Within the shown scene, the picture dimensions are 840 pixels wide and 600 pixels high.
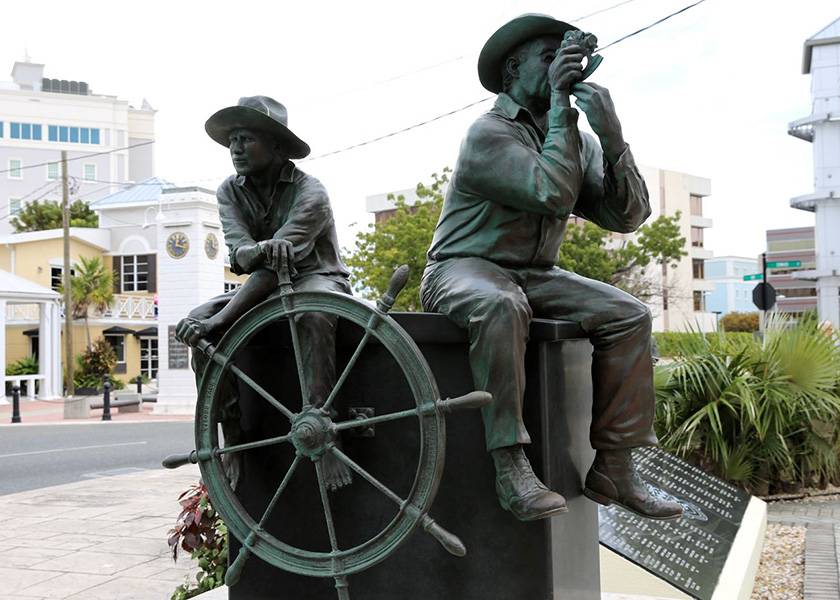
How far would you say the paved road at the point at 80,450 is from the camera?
36.8 feet

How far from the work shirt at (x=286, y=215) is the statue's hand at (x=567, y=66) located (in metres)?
0.97

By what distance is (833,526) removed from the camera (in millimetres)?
7453

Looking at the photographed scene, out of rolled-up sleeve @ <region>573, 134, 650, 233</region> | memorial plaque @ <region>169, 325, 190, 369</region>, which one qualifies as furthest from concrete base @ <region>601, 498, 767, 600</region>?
memorial plaque @ <region>169, 325, 190, 369</region>

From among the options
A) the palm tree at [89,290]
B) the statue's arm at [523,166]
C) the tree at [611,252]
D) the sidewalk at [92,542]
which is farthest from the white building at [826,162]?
the statue's arm at [523,166]

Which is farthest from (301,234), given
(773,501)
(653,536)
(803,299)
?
(803,299)

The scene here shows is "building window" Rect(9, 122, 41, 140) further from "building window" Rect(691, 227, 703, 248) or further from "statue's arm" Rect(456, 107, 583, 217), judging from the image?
"statue's arm" Rect(456, 107, 583, 217)

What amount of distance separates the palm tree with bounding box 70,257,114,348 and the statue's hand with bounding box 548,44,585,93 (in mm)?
33313

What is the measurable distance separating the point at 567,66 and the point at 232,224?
1.34 metres

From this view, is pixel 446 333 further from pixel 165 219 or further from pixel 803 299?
pixel 803 299

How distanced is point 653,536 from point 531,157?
258 centimetres

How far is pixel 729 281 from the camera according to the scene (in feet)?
233

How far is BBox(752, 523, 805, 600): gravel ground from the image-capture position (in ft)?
18.3

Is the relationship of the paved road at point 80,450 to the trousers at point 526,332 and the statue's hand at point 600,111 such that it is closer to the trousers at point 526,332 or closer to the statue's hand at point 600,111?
the trousers at point 526,332

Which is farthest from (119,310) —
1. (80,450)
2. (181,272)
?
(80,450)
